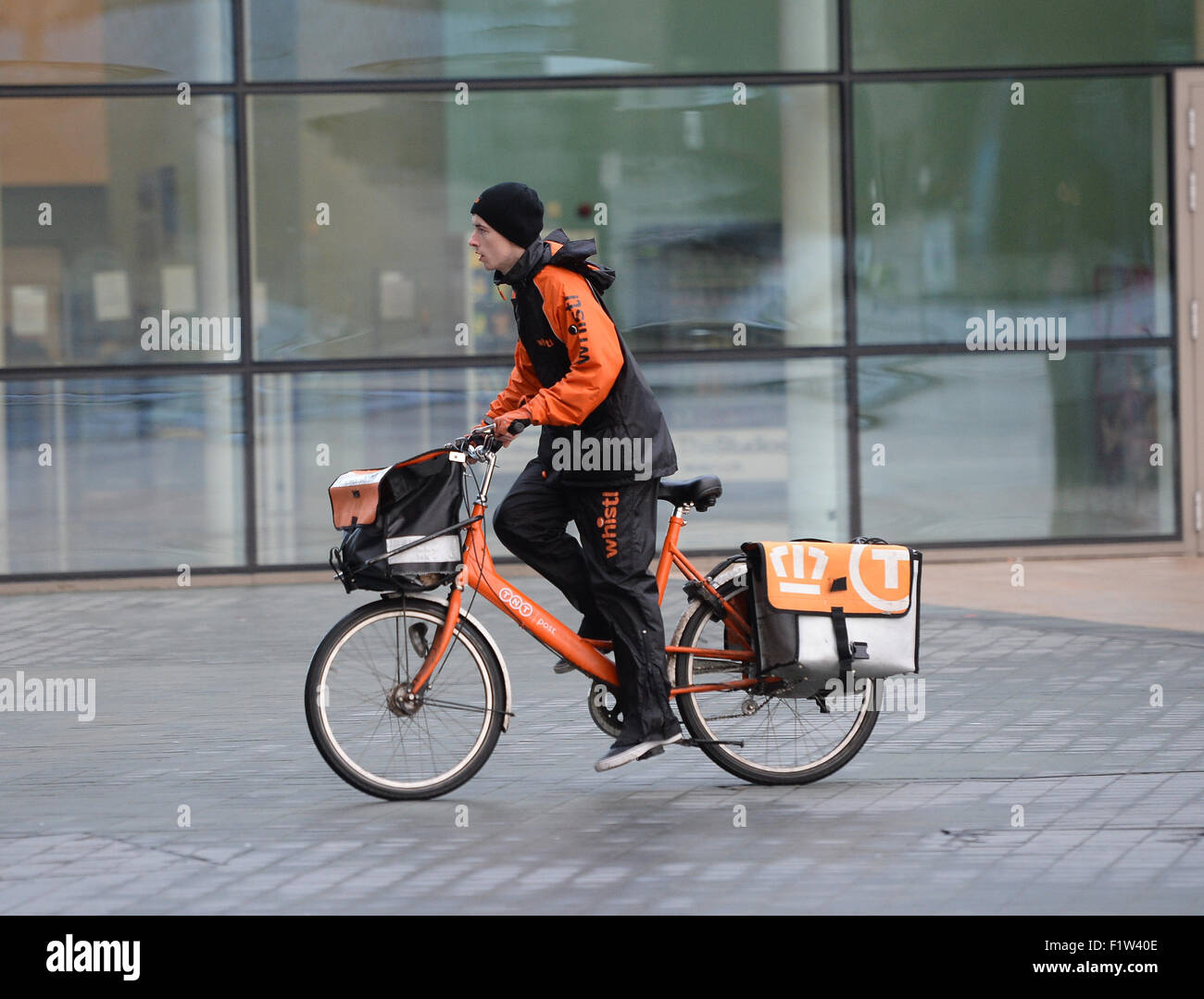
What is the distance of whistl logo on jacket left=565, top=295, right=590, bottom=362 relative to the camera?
5508 mm

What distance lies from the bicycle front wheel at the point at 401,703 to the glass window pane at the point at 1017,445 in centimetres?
694

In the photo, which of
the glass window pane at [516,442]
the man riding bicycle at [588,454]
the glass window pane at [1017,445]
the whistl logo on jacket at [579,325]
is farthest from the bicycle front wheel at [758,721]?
the glass window pane at [1017,445]

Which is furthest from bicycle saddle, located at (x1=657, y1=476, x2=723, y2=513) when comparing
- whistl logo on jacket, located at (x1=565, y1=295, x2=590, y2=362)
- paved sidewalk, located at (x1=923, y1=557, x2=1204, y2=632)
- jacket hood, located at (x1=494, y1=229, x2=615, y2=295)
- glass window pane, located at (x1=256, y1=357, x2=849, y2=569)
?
glass window pane, located at (x1=256, y1=357, x2=849, y2=569)

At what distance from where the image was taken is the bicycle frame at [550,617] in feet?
18.6

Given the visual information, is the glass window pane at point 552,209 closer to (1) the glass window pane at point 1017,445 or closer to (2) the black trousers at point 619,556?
(1) the glass window pane at point 1017,445

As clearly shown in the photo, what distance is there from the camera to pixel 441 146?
39.5ft

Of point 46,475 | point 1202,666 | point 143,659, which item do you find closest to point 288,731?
point 143,659

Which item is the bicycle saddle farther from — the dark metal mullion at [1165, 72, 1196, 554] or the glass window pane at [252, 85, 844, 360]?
the dark metal mullion at [1165, 72, 1196, 554]

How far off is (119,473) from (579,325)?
714 centimetres

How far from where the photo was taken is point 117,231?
11875mm

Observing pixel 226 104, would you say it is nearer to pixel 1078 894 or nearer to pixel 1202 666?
pixel 1202 666

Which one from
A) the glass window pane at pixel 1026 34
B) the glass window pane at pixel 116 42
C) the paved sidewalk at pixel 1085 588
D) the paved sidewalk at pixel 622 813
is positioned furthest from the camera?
the glass window pane at pixel 1026 34

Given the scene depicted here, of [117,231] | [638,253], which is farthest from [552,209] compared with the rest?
[117,231]

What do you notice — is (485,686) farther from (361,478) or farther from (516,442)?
(516,442)
